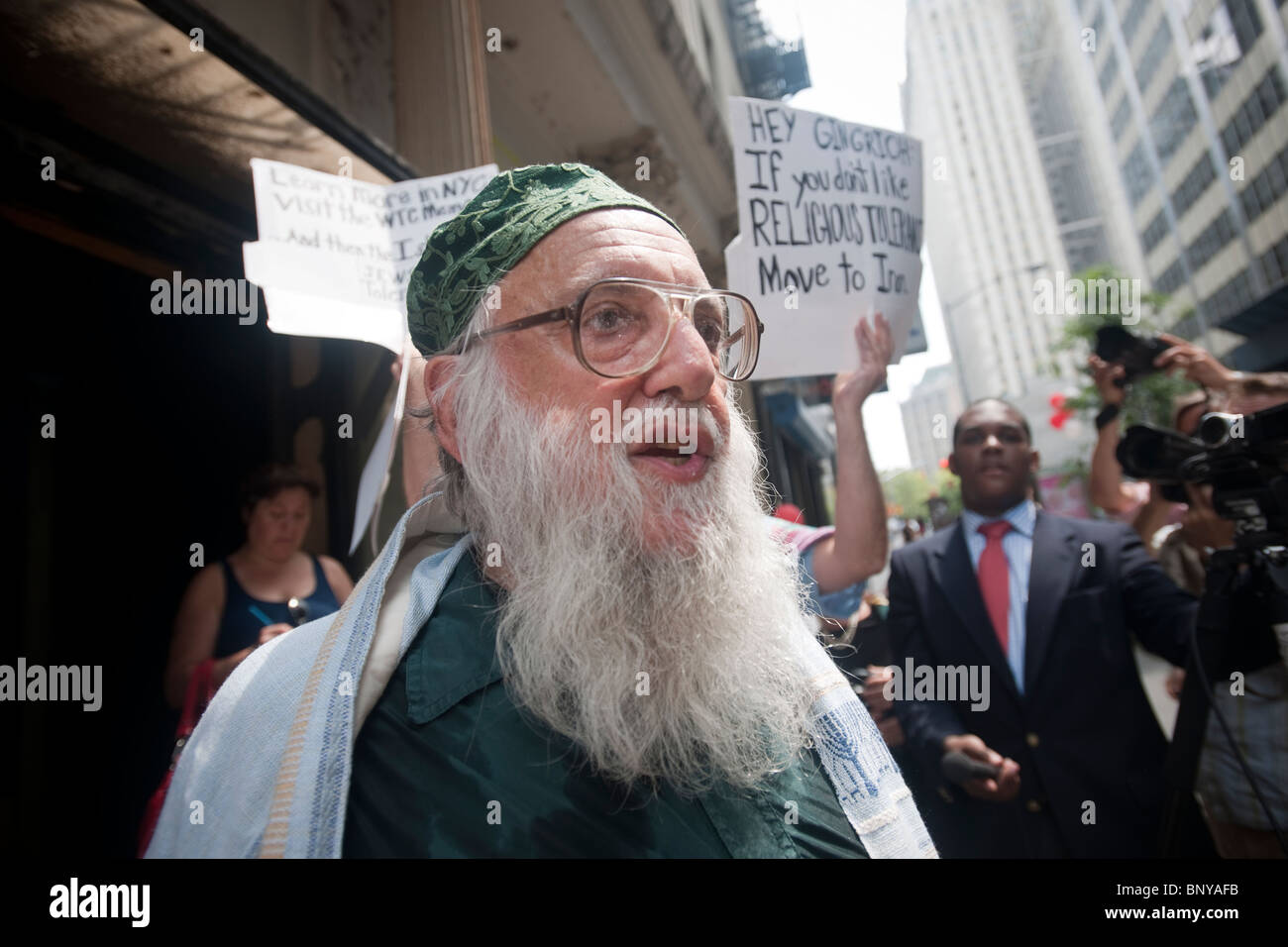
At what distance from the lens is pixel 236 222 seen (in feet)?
8.66

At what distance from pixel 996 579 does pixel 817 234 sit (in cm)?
141

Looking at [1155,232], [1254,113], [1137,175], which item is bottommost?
[1254,113]

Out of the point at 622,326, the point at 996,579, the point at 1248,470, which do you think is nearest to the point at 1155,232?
the point at 996,579

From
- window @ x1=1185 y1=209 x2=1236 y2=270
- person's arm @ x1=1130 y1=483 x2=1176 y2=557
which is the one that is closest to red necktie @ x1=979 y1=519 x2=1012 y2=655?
person's arm @ x1=1130 y1=483 x2=1176 y2=557

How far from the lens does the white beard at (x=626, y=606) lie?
104 cm

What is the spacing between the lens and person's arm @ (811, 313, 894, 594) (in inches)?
74.4

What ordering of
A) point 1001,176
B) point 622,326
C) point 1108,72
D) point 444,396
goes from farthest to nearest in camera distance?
point 1001,176
point 1108,72
point 444,396
point 622,326

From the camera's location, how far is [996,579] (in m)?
2.55

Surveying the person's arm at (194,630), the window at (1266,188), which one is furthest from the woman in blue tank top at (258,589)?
the window at (1266,188)

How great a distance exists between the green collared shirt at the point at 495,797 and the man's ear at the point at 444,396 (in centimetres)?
38

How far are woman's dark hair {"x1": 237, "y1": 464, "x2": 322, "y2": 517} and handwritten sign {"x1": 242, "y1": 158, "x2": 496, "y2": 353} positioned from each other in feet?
3.01

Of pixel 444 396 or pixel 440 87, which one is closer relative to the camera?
pixel 444 396

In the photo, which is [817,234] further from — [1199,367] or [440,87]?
[440,87]
